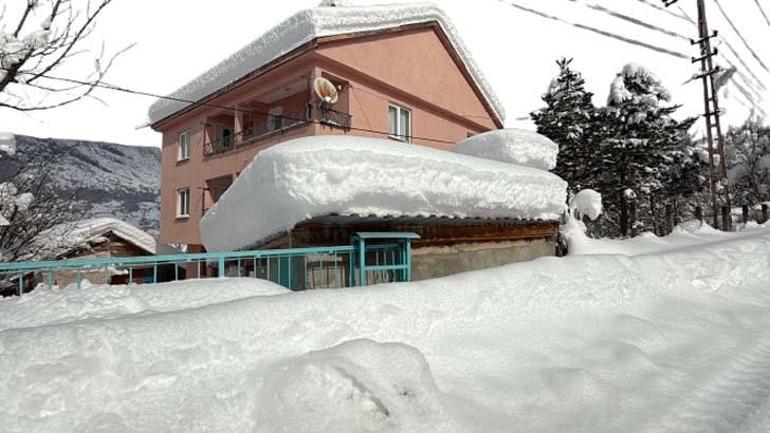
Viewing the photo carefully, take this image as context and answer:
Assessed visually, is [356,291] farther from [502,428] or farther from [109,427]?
[109,427]

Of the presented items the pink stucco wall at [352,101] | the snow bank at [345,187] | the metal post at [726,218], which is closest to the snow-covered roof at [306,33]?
the pink stucco wall at [352,101]

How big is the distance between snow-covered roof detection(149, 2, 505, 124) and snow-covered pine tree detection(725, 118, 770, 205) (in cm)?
2242

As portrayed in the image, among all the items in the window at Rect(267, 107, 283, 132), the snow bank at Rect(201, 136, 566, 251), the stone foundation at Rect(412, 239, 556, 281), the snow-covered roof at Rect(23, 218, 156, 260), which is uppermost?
the window at Rect(267, 107, 283, 132)

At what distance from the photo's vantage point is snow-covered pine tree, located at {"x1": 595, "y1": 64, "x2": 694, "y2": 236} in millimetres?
21203

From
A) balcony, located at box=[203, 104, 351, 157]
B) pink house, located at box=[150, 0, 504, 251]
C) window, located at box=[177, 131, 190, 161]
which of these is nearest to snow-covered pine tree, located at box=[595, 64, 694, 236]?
pink house, located at box=[150, 0, 504, 251]

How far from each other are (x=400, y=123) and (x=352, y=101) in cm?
245

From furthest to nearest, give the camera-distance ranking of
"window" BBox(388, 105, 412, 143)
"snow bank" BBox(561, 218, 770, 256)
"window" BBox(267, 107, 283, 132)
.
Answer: "window" BBox(267, 107, 283, 132) → "window" BBox(388, 105, 412, 143) → "snow bank" BBox(561, 218, 770, 256)

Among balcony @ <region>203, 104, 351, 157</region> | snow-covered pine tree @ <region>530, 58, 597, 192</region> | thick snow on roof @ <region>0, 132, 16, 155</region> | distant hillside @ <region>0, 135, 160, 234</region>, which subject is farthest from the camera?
snow-covered pine tree @ <region>530, 58, 597, 192</region>

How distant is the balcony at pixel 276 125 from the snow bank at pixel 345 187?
5.01 metres

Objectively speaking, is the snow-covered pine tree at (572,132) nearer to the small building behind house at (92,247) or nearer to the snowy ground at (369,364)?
the snowy ground at (369,364)

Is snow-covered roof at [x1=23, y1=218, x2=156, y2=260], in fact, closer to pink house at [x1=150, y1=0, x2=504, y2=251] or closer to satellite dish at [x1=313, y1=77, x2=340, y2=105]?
pink house at [x1=150, y1=0, x2=504, y2=251]

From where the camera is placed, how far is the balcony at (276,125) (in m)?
10.4

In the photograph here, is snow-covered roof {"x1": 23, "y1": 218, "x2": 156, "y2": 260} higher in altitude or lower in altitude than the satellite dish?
lower

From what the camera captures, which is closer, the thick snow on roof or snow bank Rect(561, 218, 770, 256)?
the thick snow on roof
